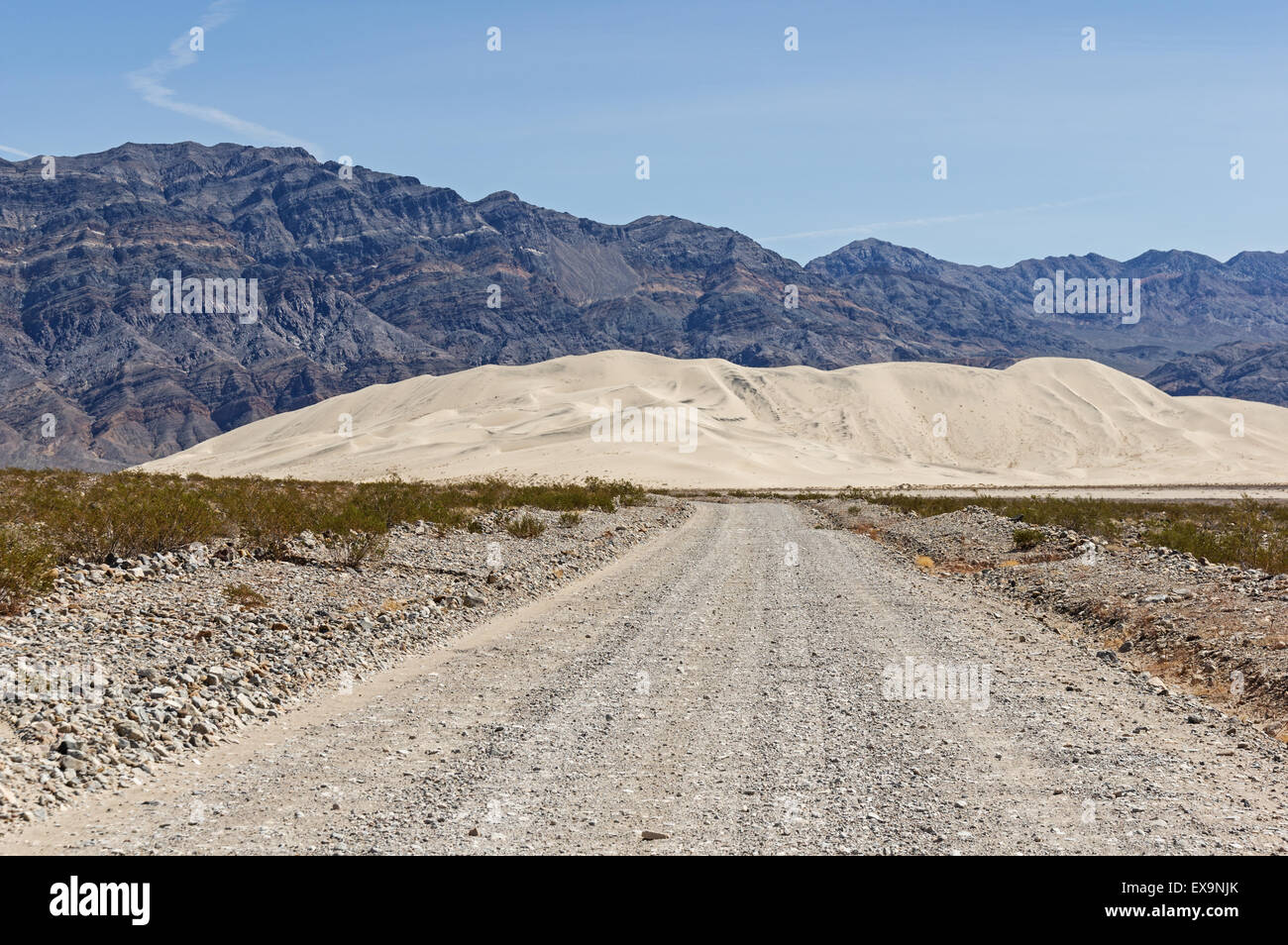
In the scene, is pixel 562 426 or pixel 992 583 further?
pixel 562 426

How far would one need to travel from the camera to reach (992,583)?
63.1 ft

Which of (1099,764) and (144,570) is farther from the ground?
(144,570)

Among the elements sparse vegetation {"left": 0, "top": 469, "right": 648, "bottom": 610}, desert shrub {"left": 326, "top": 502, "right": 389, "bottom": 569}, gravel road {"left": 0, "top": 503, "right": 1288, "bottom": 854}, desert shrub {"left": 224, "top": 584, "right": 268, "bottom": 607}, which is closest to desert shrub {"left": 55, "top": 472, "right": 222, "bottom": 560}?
sparse vegetation {"left": 0, "top": 469, "right": 648, "bottom": 610}

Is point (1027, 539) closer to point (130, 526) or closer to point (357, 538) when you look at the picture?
point (357, 538)

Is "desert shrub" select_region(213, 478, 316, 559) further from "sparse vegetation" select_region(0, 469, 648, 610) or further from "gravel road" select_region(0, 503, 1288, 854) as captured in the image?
"gravel road" select_region(0, 503, 1288, 854)

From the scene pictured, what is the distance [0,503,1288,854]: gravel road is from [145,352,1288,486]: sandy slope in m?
76.7

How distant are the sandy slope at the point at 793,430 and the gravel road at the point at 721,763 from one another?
251 feet

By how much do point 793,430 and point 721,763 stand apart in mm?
128342

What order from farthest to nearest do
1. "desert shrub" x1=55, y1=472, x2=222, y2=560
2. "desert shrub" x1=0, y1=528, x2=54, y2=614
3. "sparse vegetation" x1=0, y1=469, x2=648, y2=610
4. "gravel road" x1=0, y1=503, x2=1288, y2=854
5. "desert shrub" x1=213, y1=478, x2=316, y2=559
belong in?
"desert shrub" x1=213, y1=478, x2=316, y2=559, "desert shrub" x1=55, y1=472, x2=222, y2=560, "sparse vegetation" x1=0, y1=469, x2=648, y2=610, "desert shrub" x1=0, y1=528, x2=54, y2=614, "gravel road" x1=0, y1=503, x2=1288, y2=854

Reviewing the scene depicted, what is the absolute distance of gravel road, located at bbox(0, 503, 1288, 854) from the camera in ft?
19.3

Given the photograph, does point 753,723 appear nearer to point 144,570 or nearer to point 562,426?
point 144,570

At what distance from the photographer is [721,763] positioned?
7.45 m

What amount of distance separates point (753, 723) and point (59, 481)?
27514 millimetres
